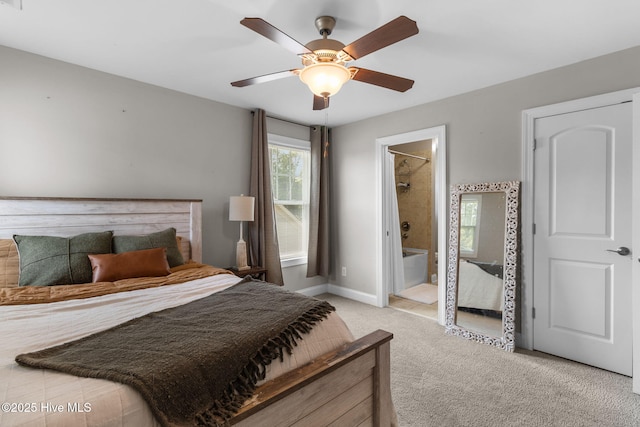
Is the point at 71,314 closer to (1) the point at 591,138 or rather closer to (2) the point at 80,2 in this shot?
(2) the point at 80,2

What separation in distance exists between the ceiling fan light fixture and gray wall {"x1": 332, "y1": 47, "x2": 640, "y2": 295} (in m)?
1.31

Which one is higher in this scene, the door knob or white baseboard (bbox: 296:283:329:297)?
the door knob

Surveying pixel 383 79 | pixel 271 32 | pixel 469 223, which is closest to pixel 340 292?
pixel 469 223

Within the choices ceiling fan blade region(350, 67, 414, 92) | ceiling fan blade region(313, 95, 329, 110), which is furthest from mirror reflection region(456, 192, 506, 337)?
ceiling fan blade region(313, 95, 329, 110)

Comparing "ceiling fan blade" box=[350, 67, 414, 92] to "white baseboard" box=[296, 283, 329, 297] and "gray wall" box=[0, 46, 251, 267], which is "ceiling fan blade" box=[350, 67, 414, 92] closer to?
"gray wall" box=[0, 46, 251, 267]

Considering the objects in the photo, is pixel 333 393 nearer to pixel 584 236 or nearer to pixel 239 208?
pixel 239 208

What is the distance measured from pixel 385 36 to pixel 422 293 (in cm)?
387

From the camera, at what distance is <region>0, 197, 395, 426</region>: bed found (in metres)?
0.85

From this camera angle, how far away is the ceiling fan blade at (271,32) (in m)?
1.47

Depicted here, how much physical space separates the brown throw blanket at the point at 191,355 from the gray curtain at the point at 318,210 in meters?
2.81

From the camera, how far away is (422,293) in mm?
4602

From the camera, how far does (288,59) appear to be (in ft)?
8.10

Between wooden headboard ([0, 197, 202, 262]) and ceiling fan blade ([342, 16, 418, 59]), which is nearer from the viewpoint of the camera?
ceiling fan blade ([342, 16, 418, 59])

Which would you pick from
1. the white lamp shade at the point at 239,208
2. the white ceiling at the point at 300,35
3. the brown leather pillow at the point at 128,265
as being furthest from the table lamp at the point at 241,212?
the white ceiling at the point at 300,35
